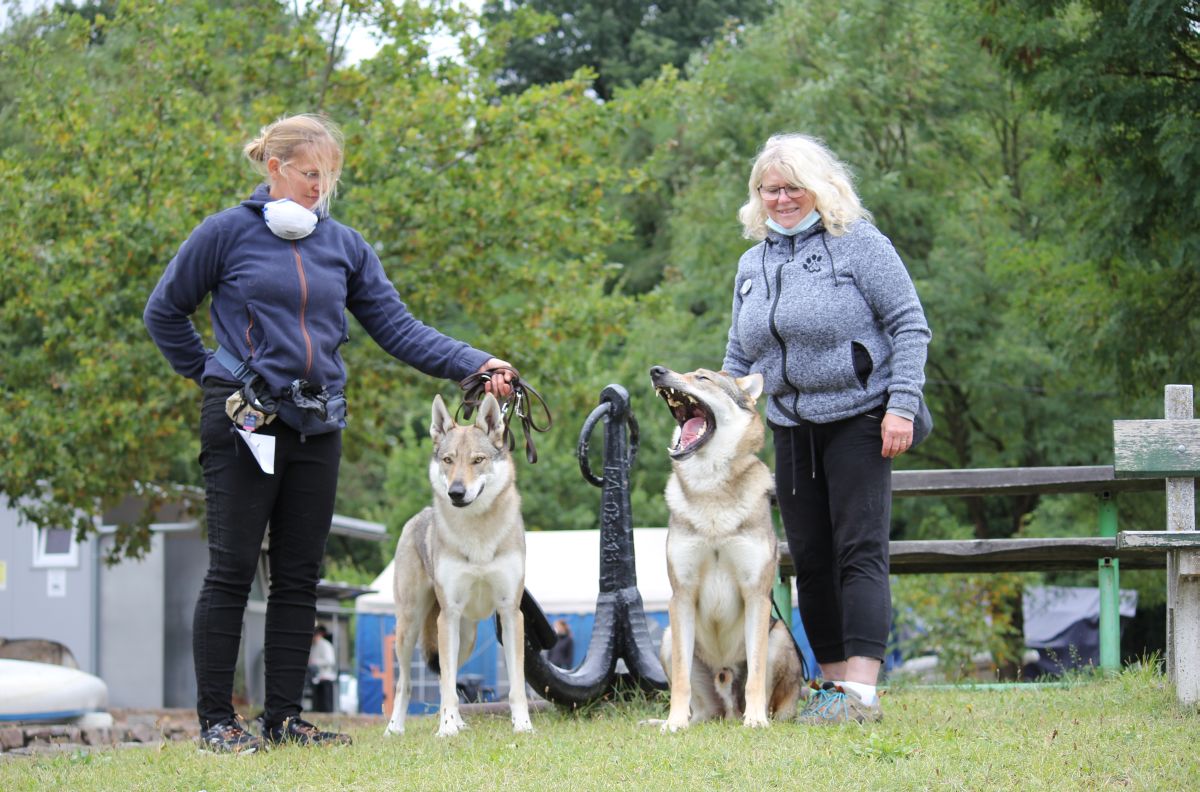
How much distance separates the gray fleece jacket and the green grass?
1.29 m

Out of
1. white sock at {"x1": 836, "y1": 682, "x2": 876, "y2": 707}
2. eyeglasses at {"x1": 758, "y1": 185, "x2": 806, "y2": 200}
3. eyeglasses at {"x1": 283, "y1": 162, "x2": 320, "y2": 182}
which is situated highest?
eyeglasses at {"x1": 283, "y1": 162, "x2": 320, "y2": 182}

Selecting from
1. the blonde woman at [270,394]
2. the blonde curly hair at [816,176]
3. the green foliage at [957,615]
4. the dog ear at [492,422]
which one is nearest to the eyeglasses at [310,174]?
the blonde woman at [270,394]

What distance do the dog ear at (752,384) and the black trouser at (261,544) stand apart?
5.50 feet

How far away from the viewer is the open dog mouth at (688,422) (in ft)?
17.8

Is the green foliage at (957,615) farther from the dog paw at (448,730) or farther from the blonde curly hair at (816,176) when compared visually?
the blonde curly hair at (816,176)

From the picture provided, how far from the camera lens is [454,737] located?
5.44 m

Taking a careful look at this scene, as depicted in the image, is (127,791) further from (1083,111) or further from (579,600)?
(579,600)

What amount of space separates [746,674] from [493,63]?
11.1m

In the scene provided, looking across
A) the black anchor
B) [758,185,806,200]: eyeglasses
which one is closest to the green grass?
the black anchor

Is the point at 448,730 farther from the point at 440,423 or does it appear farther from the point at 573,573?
the point at 573,573

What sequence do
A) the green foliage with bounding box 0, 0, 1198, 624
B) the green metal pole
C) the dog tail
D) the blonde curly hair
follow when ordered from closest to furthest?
the blonde curly hair → the dog tail → the green metal pole → the green foliage with bounding box 0, 0, 1198, 624

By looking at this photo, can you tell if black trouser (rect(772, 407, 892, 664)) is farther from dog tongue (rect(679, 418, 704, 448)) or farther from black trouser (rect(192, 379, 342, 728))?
black trouser (rect(192, 379, 342, 728))

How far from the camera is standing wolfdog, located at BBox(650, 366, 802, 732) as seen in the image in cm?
537

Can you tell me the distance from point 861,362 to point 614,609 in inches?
78.9
